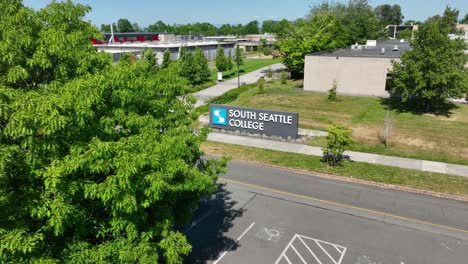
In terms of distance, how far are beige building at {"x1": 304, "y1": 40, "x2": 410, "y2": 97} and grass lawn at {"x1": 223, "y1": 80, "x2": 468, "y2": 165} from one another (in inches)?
62.1

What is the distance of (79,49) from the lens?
9.72m

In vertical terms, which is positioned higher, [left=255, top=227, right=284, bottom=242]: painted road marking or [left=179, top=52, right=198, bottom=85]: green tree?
[left=179, top=52, right=198, bottom=85]: green tree

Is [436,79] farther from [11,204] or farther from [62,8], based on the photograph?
[11,204]

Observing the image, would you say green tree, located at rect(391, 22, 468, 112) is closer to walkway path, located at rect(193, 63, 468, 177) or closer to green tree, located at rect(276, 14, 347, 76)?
walkway path, located at rect(193, 63, 468, 177)

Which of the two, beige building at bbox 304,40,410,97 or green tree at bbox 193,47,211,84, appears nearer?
beige building at bbox 304,40,410,97

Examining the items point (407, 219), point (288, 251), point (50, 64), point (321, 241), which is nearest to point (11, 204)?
point (50, 64)

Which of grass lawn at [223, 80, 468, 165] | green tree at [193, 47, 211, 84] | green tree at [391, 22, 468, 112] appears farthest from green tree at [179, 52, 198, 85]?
green tree at [391, 22, 468, 112]

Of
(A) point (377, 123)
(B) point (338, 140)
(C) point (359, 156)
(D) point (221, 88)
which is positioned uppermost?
(D) point (221, 88)

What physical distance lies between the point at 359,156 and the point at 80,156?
20.3 meters

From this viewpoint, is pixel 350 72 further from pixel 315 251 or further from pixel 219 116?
pixel 315 251

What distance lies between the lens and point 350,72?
4150 cm

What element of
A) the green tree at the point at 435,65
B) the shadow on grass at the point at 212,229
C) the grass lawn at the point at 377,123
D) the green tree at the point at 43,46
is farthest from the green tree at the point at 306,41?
the green tree at the point at 43,46

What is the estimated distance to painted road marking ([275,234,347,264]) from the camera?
13.9 meters

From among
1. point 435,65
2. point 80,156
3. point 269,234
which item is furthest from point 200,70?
point 80,156
